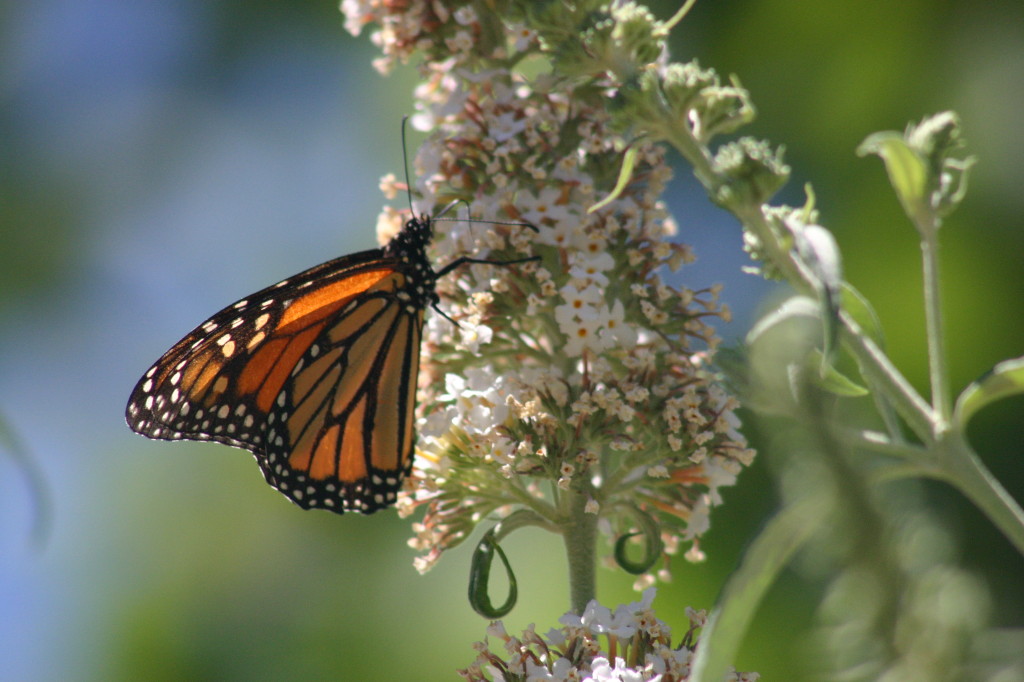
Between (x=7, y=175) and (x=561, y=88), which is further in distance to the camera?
(x=7, y=175)

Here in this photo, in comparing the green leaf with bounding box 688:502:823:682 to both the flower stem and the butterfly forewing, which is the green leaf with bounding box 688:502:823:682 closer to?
the flower stem

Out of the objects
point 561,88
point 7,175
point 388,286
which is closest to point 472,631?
point 388,286

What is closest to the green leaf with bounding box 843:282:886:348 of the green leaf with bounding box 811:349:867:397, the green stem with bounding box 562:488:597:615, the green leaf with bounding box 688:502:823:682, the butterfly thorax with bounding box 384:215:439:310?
the green leaf with bounding box 811:349:867:397

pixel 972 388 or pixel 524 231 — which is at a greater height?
pixel 524 231

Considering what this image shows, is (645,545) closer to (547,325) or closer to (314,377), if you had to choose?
(547,325)

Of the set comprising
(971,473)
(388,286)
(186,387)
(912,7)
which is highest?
(912,7)

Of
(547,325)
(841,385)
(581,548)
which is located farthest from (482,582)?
(841,385)

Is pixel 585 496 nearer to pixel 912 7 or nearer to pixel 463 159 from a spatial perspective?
pixel 463 159
